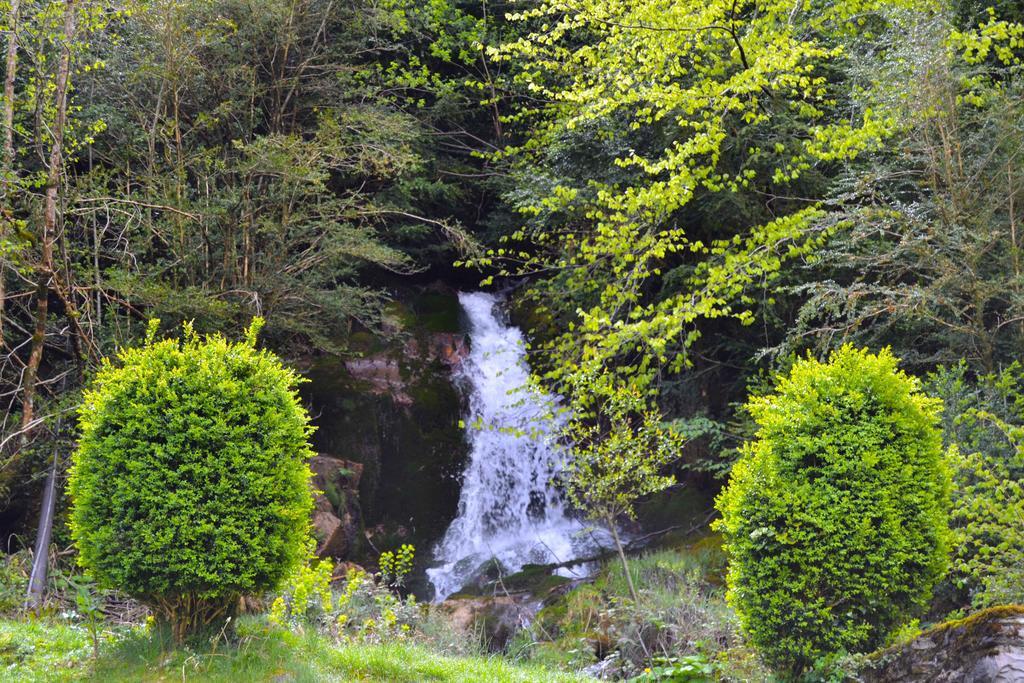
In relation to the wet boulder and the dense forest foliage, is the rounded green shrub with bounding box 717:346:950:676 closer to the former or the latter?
the dense forest foliage

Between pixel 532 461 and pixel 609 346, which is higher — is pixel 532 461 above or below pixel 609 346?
below

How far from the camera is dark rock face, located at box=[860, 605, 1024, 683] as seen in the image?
12.9 ft

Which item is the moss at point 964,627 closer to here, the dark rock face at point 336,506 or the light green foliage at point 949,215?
the light green foliage at point 949,215

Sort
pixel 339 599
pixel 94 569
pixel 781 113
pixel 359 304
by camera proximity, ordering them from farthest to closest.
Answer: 1. pixel 359 304
2. pixel 781 113
3. pixel 339 599
4. pixel 94 569

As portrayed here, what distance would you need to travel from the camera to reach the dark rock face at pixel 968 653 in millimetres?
3941

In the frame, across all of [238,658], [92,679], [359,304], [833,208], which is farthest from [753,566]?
[359,304]

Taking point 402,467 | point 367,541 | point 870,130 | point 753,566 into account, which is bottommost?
point 367,541

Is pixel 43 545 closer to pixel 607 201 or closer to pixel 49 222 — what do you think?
pixel 49 222

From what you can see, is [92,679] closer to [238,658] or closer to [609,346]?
[238,658]

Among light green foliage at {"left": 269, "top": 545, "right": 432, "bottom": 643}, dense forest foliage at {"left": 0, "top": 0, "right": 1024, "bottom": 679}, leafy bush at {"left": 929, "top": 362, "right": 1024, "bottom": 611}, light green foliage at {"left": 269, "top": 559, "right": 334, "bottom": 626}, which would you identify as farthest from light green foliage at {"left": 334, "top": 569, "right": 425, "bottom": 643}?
leafy bush at {"left": 929, "top": 362, "right": 1024, "bottom": 611}

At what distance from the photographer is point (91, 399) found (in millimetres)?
5145

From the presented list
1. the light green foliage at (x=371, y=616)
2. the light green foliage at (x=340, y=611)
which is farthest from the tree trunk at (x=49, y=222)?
the light green foliage at (x=371, y=616)

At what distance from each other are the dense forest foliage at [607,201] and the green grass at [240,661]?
8.30 ft

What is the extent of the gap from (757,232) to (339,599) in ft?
19.1
